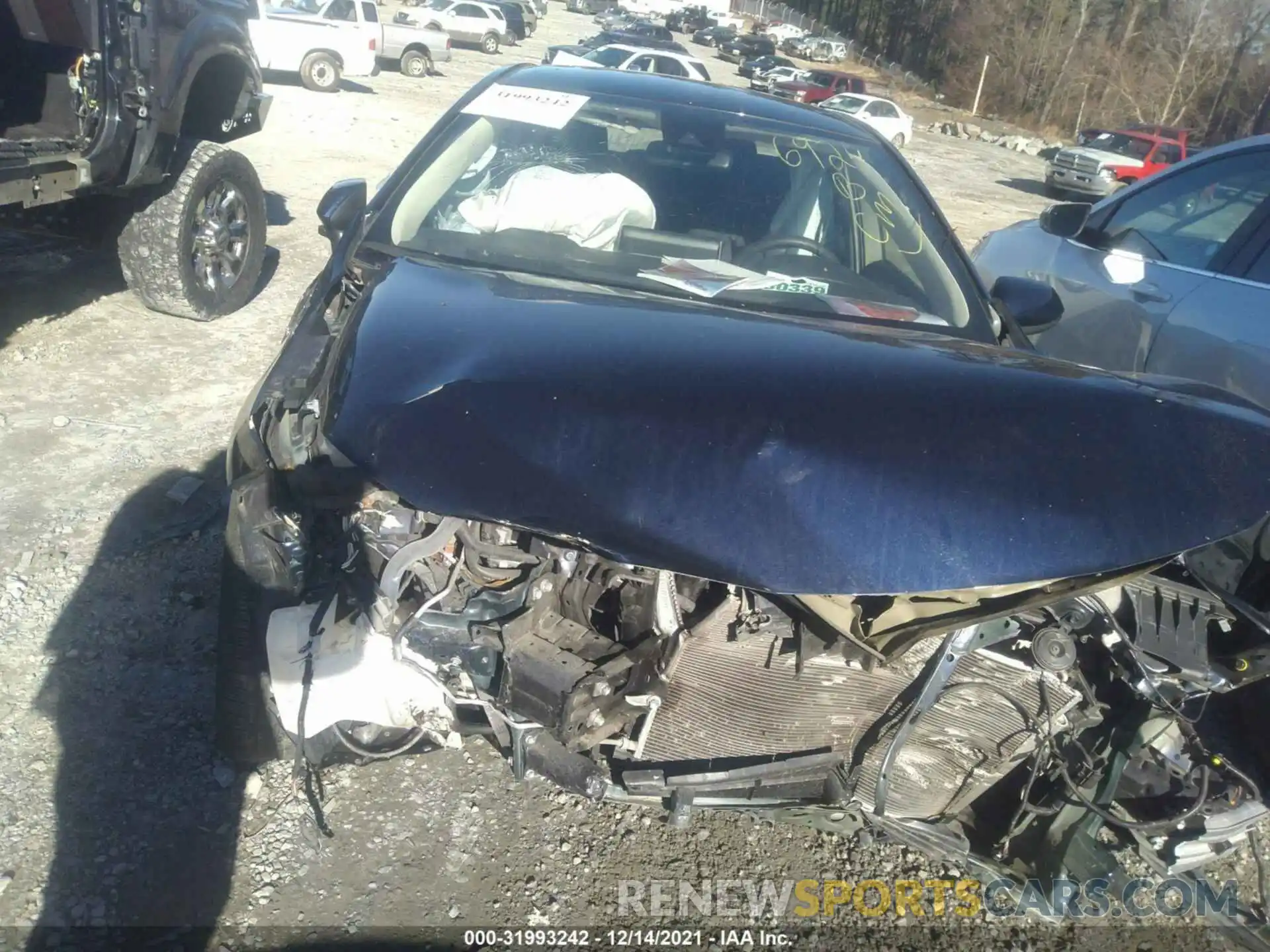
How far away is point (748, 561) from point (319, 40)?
17.8 meters

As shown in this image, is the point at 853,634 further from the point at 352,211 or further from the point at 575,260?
the point at 352,211

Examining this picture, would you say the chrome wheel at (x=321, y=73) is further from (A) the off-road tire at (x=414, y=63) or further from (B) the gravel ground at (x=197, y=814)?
(B) the gravel ground at (x=197, y=814)

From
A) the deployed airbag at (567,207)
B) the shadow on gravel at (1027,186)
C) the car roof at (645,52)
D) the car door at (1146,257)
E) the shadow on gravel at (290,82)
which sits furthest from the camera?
the shadow on gravel at (1027,186)

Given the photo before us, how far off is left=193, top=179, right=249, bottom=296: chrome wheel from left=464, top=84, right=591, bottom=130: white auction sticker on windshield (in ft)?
9.17

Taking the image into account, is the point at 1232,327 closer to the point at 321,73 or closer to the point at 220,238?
the point at 220,238

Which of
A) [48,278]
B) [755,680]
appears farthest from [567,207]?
[48,278]

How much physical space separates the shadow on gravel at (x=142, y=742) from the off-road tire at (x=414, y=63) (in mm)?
20601

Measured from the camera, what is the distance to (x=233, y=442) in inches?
88.4

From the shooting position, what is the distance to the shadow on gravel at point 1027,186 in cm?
1939

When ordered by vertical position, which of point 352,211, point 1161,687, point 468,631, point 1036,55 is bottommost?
point 468,631

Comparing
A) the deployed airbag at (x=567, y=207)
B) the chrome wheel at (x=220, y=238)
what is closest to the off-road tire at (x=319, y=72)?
the chrome wheel at (x=220, y=238)

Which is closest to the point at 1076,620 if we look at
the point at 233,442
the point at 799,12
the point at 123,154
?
the point at 233,442

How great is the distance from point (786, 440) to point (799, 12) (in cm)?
6224

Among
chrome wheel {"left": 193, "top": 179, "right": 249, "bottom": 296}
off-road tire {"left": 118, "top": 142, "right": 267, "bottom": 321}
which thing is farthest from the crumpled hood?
chrome wheel {"left": 193, "top": 179, "right": 249, "bottom": 296}
